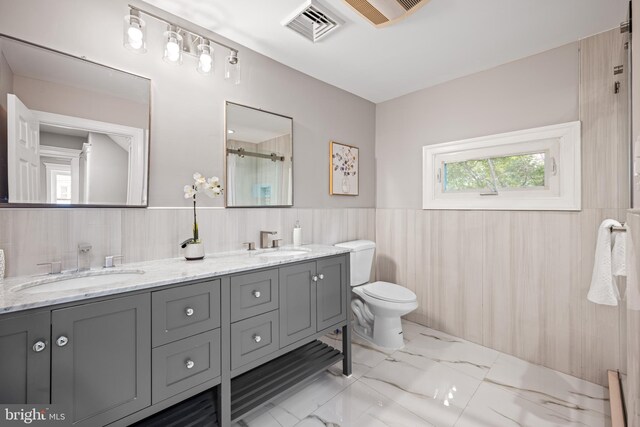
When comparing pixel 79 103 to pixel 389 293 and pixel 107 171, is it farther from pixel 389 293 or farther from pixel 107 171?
pixel 389 293

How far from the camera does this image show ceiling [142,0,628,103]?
1.72 metres

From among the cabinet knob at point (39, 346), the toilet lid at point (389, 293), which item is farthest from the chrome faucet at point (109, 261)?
the toilet lid at point (389, 293)

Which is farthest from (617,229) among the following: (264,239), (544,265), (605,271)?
(264,239)

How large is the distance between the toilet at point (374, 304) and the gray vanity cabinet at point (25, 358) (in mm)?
2060

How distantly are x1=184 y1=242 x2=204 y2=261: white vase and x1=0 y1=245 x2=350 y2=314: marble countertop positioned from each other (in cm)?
4

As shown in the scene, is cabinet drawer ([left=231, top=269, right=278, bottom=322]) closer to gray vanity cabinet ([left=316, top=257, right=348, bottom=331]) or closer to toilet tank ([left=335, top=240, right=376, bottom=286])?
gray vanity cabinet ([left=316, top=257, right=348, bottom=331])

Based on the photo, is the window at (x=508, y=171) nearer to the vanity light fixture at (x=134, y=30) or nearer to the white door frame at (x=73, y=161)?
the vanity light fixture at (x=134, y=30)

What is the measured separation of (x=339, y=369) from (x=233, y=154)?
Answer: 1843 millimetres

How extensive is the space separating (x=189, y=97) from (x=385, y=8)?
1.35 m

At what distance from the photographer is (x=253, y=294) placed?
61.3 inches

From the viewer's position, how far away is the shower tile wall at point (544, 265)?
6.31 feet

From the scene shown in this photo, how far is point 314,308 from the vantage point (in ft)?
6.21

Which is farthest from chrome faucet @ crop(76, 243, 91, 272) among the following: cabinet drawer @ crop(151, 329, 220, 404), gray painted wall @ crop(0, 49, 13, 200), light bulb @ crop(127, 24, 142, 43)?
light bulb @ crop(127, 24, 142, 43)

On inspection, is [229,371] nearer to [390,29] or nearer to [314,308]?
[314,308]
